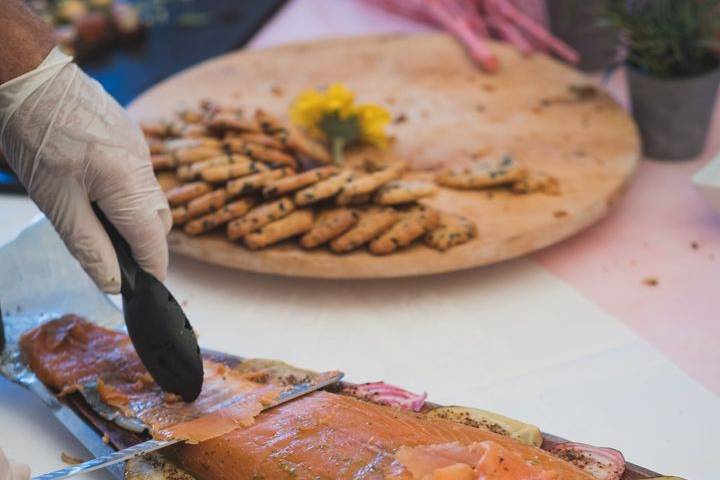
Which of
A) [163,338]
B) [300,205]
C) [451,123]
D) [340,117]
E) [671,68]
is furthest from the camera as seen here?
[451,123]

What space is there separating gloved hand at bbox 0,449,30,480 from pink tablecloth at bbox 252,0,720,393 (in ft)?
4.48

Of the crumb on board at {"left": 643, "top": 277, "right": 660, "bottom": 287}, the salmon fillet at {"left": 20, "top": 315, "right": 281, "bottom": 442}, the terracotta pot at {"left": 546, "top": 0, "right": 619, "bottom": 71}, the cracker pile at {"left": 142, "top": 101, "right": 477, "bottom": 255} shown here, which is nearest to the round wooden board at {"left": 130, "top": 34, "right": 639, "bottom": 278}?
the cracker pile at {"left": 142, "top": 101, "right": 477, "bottom": 255}

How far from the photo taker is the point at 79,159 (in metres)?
1.59

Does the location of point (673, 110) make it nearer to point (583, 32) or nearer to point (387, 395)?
point (583, 32)

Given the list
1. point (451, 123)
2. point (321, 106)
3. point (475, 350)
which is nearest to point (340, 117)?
point (321, 106)

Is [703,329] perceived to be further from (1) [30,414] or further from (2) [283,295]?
(1) [30,414]

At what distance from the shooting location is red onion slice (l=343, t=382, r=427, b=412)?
158 centimetres

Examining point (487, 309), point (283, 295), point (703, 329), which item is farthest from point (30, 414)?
point (703, 329)

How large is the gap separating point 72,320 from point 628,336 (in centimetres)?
128

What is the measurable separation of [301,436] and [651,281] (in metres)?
1.13

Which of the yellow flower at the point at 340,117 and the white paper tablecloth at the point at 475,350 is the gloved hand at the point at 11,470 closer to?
the white paper tablecloth at the point at 475,350

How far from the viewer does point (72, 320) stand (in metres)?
1.85

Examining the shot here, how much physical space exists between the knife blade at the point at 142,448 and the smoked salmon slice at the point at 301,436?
2cm

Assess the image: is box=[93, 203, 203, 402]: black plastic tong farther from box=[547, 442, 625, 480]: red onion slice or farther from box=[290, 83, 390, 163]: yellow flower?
box=[290, 83, 390, 163]: yellow flower
